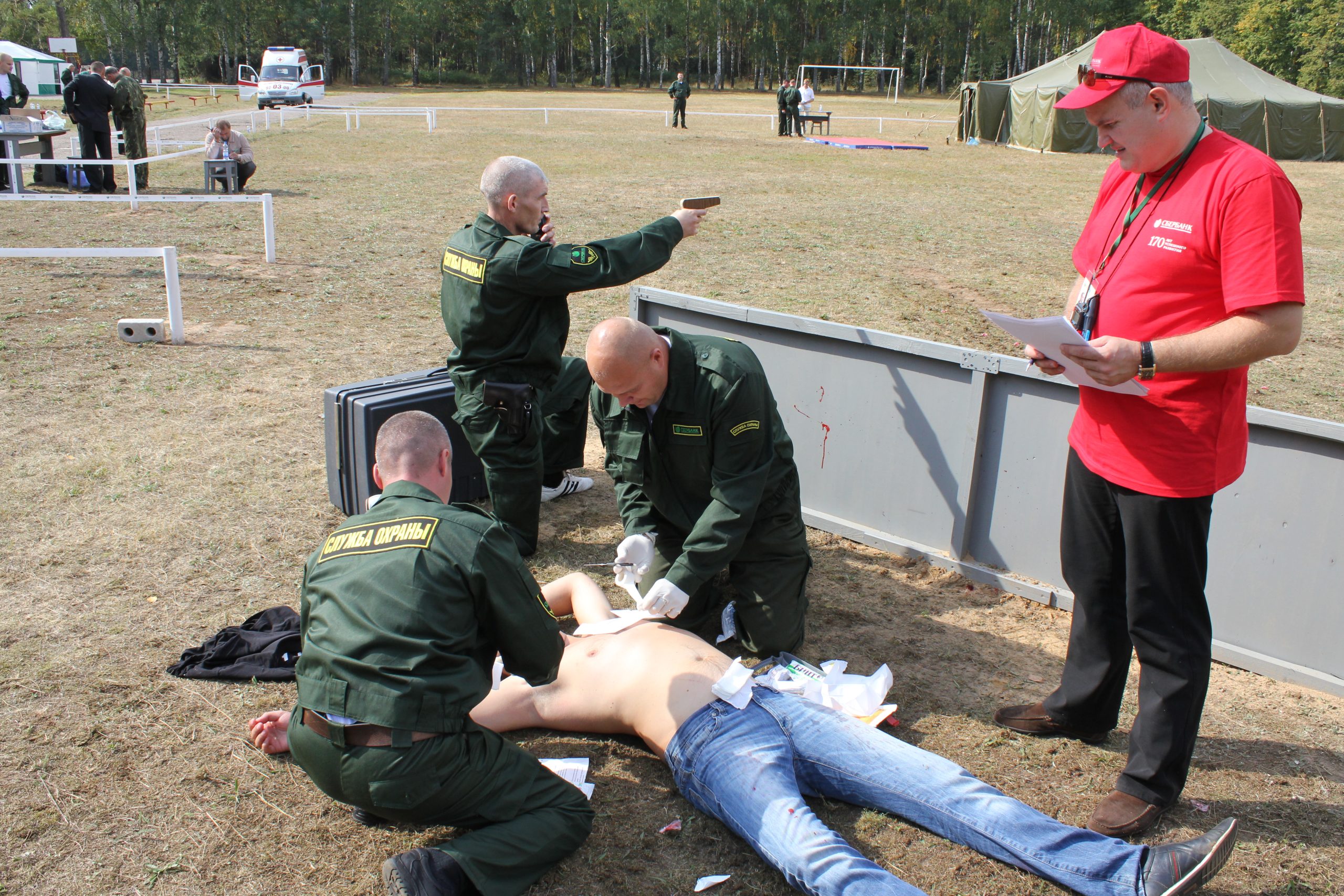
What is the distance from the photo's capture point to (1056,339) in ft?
8.62

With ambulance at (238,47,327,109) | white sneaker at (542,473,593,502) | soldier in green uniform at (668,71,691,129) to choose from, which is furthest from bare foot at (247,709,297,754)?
ambulance at (238,47,327,109)

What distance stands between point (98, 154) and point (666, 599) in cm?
1650

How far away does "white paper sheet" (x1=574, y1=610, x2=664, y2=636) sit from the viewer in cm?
354

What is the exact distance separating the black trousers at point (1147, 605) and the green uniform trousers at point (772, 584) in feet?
3.68

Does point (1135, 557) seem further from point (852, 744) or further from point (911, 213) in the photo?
point (911, 213)

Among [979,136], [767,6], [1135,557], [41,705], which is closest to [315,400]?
[41,705]

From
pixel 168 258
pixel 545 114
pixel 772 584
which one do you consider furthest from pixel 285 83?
pixel 772 584

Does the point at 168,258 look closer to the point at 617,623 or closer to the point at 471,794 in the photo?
the point at 617,623

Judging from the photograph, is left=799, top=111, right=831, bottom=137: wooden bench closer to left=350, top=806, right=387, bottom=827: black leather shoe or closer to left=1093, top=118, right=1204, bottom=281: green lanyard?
left=1093, top=118, right=1204, bottom=281: green lanyard

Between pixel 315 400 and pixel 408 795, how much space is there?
483 cm

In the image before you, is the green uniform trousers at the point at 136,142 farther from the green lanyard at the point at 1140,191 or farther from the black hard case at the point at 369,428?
the green lanyard at the point at 1140,191

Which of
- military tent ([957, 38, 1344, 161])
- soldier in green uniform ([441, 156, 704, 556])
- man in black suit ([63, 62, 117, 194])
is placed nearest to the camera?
soldier in green uniform ([441, 156, 704, 556])

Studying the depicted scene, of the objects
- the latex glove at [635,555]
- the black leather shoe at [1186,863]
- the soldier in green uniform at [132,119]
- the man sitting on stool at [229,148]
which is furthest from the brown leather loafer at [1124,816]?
the soldier in green uniform at [132,119]

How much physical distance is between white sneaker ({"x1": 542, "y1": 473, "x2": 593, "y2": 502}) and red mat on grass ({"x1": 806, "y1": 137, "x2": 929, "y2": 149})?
76.0 feet
